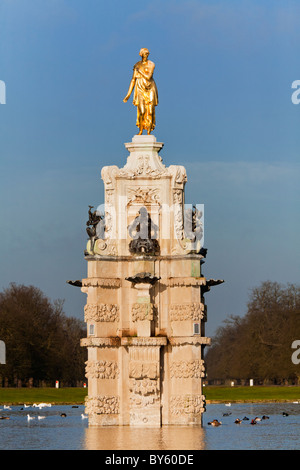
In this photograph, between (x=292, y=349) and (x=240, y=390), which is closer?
(x=240, y=390)

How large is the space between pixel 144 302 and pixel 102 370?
2.73 meters

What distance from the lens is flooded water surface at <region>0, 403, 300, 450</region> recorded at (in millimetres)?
42281

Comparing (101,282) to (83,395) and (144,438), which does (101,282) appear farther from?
(83,395)

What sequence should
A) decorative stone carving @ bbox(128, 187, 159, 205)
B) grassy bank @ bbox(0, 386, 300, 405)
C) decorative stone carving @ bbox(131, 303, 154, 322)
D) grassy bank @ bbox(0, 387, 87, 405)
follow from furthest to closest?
1. grassy bank @ bbox(0, 386, 300, 405)
2. grassy bank @ bbox(0, 387, 87, 405)
3. decorative stone carving @ bbox(128, 187, 159, 205)
4. decorative stone carving @ bbox(131, 303, 154, 322)

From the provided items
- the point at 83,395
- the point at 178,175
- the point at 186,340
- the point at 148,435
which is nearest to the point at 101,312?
the point at 186,340

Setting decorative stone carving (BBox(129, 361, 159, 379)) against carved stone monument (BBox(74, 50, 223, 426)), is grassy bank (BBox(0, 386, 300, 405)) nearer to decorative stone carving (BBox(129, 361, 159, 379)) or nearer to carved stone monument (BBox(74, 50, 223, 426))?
carved stone monument (BBox(74, 50, 223, 426))

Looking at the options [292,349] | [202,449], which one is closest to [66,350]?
[292,349]

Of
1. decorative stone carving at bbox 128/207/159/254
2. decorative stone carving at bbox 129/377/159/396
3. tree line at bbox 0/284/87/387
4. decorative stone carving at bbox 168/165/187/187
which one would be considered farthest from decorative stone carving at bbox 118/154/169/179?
tree line at bbox 0/284/87/387

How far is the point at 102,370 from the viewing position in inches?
1946

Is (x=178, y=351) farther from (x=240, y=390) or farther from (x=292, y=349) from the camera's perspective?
A: (x=292, y=349)

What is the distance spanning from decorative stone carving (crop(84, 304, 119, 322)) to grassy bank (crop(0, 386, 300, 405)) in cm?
2908

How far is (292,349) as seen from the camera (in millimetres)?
103375

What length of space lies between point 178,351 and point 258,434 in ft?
13.3

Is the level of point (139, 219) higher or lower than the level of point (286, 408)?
higher
